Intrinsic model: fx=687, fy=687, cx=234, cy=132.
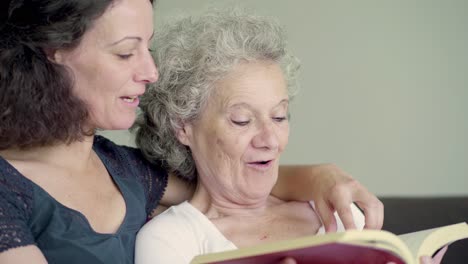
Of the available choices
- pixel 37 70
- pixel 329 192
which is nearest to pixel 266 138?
pixel 329 192

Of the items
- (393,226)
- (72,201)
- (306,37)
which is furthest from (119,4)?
(306,37)

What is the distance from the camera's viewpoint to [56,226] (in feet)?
4.99

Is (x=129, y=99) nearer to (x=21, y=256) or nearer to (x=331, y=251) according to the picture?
(x=21, y=256)

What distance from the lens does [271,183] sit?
1827 mm

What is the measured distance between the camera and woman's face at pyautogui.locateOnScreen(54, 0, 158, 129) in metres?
1.56

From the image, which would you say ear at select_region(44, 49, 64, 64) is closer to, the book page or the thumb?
the thumb

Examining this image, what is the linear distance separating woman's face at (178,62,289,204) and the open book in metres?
0.56

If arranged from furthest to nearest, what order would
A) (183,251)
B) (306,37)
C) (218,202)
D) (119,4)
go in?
1. (306,37)
2. (218,202)
3. (183,251)
4. (119,4)

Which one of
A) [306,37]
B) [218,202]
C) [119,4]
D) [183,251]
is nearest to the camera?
[119,4]

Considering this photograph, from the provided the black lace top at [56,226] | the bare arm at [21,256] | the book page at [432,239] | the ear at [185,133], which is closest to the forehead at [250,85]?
the ear at [185,133]

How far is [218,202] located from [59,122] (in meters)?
0.53

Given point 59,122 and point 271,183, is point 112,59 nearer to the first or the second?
point 59,122

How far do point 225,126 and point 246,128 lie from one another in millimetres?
56

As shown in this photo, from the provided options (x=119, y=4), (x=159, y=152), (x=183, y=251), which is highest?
(x=119, y=4)
